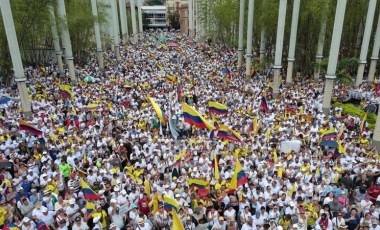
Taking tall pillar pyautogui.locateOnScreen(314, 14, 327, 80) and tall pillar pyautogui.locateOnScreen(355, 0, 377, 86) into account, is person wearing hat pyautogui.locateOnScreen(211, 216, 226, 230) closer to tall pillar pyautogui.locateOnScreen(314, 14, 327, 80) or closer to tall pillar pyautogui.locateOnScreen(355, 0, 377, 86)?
tall pillar pyautogui.locateOnScreen(314, 14, 327, 80)

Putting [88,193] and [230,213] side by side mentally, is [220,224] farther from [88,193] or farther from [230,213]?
[88,193]

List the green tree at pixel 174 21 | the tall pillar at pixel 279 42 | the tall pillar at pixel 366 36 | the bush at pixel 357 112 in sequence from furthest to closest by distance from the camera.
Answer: the green tree at pixel 174 21 → the tall pillar at pixel 279 42 → the tall pillar at pixel 366 36 → the bush at pixel 357 112

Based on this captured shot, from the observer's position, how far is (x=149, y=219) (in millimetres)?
7387

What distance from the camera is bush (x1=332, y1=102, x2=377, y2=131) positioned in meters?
14.0

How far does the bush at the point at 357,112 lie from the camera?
45.9 feet

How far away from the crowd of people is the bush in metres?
0.55

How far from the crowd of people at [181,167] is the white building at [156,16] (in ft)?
211

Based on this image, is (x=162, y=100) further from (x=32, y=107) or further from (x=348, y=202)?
(x=348, y=202)

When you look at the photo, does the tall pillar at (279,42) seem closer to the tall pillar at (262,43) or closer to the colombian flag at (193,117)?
the tall pillar at (262,43)

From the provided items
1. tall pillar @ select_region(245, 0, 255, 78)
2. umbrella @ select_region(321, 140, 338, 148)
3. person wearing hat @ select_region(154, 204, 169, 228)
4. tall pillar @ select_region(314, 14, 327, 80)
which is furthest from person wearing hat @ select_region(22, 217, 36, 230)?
tall pillar @ select_region(245, 0, 255, 78)

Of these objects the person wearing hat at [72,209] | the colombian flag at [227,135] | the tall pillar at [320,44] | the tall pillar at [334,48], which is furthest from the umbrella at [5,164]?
the tall pillar at [320,44]

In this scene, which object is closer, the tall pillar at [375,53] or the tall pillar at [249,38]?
the tall pillar at [375,53]

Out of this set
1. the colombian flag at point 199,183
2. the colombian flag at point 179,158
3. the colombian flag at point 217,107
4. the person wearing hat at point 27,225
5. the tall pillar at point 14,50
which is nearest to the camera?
the person wearing hat at point 27,225

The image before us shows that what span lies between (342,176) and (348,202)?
4.08ft
